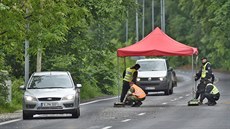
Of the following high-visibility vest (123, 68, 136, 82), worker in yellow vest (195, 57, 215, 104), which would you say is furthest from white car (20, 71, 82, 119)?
worker in yellow vest (195, 57, 215, 104)

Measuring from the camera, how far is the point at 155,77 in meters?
41.5

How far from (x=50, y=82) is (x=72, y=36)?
14019mm

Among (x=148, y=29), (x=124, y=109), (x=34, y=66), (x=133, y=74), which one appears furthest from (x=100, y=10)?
(x=148, y=29)

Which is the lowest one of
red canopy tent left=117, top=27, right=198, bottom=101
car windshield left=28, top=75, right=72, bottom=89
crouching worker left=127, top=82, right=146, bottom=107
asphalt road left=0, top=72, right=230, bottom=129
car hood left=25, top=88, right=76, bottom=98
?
asphalt road left=0, top=72, right=230, bottom=129

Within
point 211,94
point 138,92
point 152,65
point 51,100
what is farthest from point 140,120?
point 152,65

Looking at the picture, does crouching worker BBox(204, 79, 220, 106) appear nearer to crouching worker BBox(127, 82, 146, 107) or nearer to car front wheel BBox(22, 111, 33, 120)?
crouching worker BBox(127, 82, 146, 107)

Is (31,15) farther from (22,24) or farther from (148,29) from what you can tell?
(148,29)

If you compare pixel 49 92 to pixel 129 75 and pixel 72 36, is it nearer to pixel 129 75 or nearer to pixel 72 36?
pixel 129 75

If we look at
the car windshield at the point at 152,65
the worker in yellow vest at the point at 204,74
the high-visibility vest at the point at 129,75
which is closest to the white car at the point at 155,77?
the car windshield at the point at 152,65

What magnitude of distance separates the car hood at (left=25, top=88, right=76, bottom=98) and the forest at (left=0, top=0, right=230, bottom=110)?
5.76ft

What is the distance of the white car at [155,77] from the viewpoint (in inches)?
1629

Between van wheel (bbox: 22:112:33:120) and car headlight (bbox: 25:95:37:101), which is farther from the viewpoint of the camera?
van wheel (bbox: 22:112:33:120)

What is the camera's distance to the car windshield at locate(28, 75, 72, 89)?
2538cm

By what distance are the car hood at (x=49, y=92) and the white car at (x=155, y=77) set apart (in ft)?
55.2
